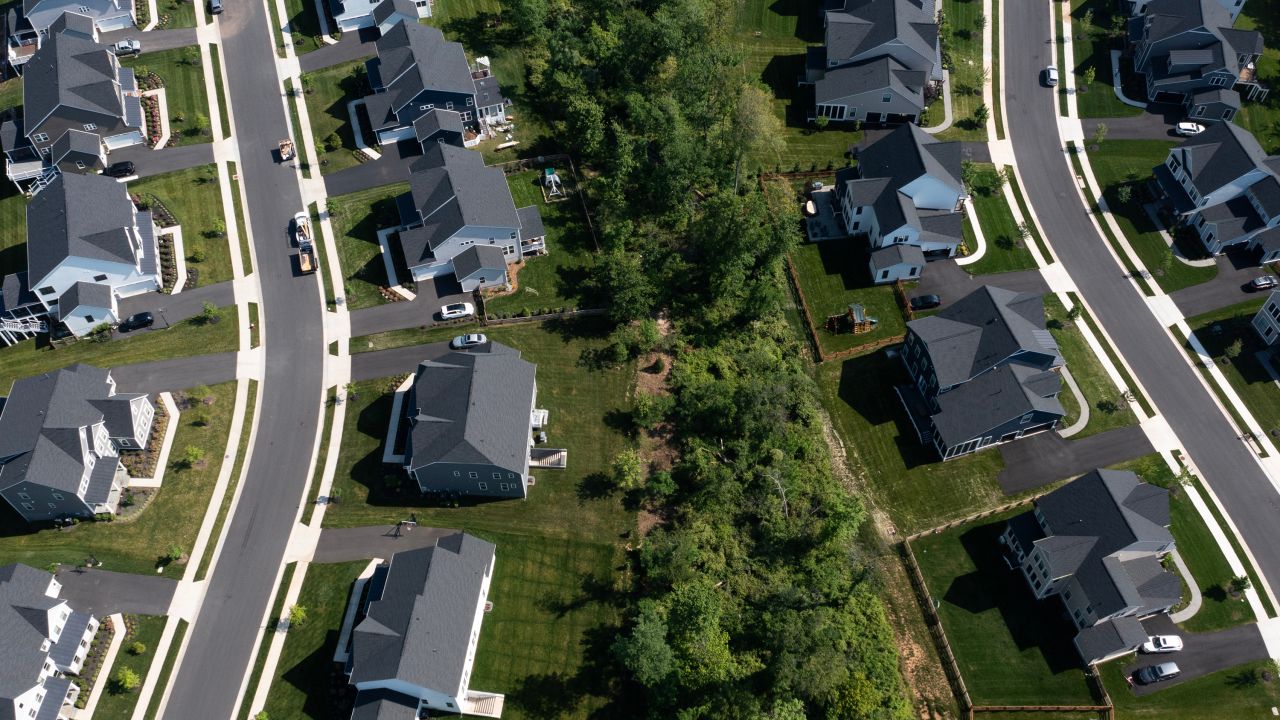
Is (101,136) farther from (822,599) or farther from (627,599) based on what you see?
(822,599)

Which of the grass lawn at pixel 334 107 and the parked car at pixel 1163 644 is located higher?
the grass lawn at pixel 334 107

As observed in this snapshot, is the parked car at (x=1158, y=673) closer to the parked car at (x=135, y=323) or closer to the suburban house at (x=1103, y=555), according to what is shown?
the suburban house at (x=1103, y=555)

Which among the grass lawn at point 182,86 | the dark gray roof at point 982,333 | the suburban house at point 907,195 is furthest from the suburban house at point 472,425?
the grass lawn at point 182,86

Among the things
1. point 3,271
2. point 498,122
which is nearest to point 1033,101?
point 498,122

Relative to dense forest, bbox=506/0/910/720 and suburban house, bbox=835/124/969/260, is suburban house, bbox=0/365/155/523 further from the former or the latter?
suburban house, bbox=835/124/969/260

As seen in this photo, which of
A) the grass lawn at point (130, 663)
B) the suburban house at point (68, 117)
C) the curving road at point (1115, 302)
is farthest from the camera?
the suburban house at point (68, 117)

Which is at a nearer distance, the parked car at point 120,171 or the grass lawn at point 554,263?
the grass lawn at point 554,263
